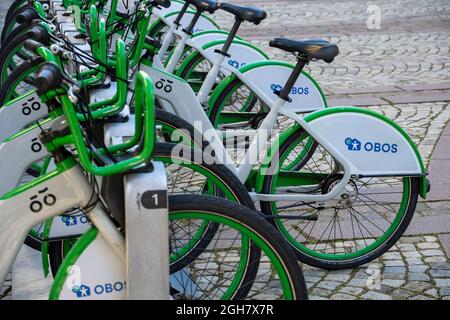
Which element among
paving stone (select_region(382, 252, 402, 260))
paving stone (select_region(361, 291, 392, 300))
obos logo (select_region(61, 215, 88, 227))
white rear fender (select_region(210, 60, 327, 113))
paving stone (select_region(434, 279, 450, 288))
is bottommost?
paving stone (select_region(361, 291, 392, 300))

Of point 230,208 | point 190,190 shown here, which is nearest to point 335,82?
point 190,190

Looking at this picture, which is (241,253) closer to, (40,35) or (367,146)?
(367,146)

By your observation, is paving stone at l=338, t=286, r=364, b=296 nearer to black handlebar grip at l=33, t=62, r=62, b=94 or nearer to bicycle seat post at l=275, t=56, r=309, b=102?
bicycle seat post at l=275, t=56, r=309, b=102

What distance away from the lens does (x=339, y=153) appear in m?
4.44

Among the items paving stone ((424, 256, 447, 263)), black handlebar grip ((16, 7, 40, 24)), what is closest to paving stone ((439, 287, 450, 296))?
paving stone ((424, 256, 447, 263))

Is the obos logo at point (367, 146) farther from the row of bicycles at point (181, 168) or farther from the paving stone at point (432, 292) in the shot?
the paving stone at point (432, 292)

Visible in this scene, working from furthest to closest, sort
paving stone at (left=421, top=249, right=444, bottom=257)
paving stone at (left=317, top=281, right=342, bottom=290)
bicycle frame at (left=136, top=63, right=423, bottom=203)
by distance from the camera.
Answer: paving stone at (left=421, top=249, right=444, bottom=257), bicycle frame at (left=136, top=63, right=423, bottom=203), paving stone at (left=317, top=281, right=342, bottom=290)

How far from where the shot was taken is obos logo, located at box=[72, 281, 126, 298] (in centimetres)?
291

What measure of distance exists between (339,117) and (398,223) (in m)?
0.68

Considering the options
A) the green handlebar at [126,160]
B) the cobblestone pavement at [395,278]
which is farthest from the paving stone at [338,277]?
the green handlebar at [126,160]

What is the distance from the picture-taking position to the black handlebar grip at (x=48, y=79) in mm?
2771

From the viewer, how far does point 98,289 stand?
2.93 meters
